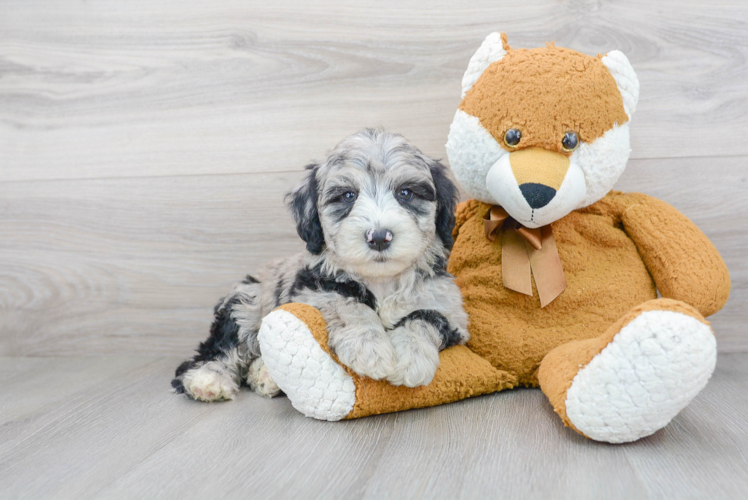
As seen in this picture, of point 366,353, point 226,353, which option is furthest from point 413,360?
point 226,353

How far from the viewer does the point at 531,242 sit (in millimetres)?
1801

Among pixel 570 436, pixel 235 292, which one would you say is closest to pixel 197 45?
pixel 235 292

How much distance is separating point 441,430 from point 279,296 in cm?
70

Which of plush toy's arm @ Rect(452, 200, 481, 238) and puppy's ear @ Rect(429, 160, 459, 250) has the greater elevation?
puppy's ear @ Rect(429, 160, 459, 250)

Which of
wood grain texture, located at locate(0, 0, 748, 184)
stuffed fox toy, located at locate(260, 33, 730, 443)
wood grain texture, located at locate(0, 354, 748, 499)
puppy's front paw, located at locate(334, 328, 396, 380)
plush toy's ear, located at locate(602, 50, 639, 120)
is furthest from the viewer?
wood grain texture, located at locate(0, 0, 748, 184)

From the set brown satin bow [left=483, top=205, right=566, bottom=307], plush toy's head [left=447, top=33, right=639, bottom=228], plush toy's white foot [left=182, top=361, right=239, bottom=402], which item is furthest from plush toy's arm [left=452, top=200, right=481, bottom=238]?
plush toy's white foot [left=182, top=361, right=239, bottom=402]

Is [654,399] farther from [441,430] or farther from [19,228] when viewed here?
[19,228]

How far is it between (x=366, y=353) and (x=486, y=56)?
3.18 feet

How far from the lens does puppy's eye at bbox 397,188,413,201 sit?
167cm

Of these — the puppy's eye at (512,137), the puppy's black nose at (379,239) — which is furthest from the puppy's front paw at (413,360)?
the puppy's eye at (512,137)

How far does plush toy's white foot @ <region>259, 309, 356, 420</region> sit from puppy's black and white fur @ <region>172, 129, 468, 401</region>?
62 millimetres

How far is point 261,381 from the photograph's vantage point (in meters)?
1.94

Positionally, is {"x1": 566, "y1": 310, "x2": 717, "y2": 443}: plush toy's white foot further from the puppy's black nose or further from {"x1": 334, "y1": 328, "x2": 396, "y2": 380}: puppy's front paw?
the puppy's black nose

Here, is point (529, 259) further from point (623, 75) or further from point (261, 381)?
point (261, 381)
